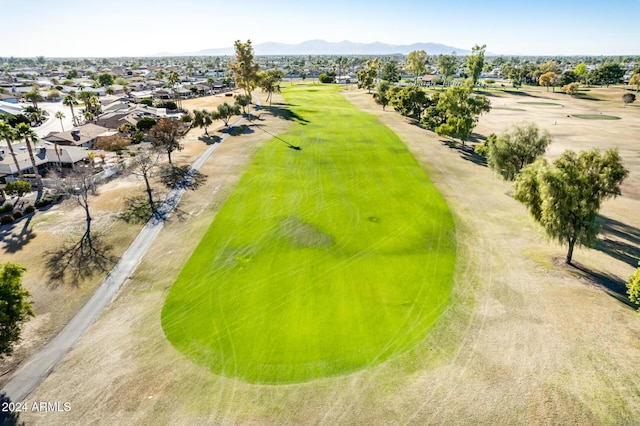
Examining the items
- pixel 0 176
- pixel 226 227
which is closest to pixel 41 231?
pixel 226 227

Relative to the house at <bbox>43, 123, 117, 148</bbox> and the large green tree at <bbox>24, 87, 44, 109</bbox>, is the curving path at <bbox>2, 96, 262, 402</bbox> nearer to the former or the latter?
the house at <bbox>43, 123, 117, 148</bbox>

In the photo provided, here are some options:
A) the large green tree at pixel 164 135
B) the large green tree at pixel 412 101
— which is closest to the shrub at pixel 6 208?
the large green tree at pixel 164 135

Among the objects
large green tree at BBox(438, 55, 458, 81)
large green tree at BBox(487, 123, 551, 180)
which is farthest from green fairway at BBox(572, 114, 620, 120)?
large green tree at BBox(438, 55, 458, 81)

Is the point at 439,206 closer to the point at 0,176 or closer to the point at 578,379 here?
the point at 578,379

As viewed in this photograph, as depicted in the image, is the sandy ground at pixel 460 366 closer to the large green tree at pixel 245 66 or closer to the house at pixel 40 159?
the house at pixel 40 159

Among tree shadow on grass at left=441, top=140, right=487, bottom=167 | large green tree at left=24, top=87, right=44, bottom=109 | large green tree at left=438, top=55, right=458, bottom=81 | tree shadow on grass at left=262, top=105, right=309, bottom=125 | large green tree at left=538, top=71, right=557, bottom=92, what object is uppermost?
large green tree at left=438, top=55, right=458, bottom=81
